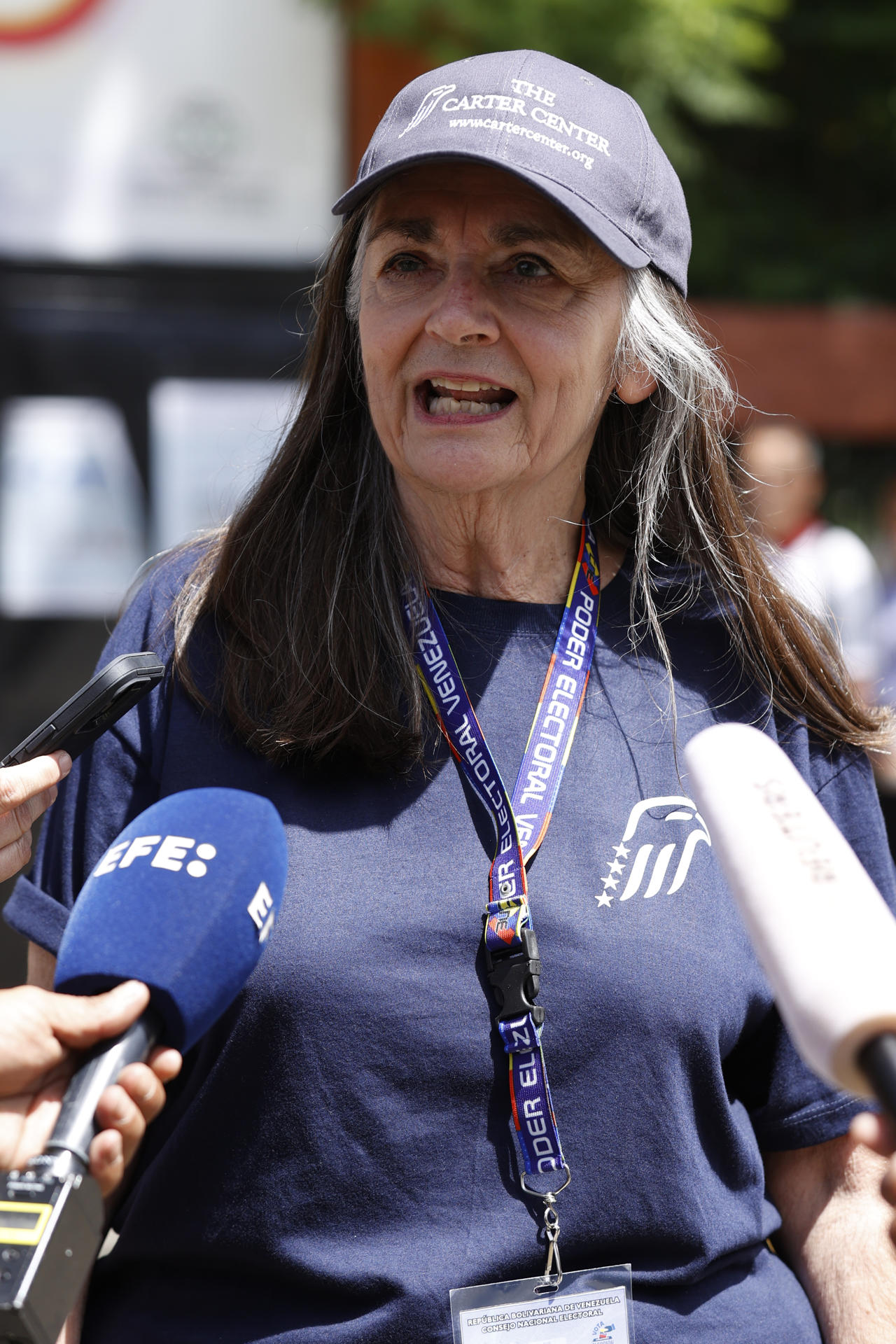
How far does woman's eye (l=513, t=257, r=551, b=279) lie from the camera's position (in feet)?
6.48

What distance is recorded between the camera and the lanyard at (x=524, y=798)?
5.74ft

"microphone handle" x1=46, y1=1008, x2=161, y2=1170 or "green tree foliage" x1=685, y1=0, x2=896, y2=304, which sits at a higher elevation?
"green tree foliage" x1=685, y1=0, x2=896, y2=304

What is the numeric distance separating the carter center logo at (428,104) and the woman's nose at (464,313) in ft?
0.68

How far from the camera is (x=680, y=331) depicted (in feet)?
7.16

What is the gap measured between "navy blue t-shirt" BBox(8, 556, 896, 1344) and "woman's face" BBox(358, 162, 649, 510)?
427 millimetres

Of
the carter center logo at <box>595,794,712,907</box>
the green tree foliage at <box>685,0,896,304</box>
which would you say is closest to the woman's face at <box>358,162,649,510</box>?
the carter center logo at <box>595,794,712,907</box>

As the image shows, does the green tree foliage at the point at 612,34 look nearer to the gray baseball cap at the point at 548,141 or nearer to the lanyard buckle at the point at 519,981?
the gray baseball cap at the point at 548,141

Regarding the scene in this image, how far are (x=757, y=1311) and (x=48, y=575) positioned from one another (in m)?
5.31

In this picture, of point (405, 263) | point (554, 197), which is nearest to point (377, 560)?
point (405, 263)

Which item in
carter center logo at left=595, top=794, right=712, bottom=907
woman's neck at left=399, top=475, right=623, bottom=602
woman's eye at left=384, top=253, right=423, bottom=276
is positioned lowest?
carter center logo at left=595, top=794, right=712, bottom=907

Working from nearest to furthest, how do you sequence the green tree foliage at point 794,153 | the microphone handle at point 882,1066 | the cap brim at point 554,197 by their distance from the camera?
the microphone handle at point 882,1066, the cap brim at point 554,197, the green tree foliage at point 794,153

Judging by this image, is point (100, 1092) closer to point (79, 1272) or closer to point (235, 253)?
point (79, 1272)

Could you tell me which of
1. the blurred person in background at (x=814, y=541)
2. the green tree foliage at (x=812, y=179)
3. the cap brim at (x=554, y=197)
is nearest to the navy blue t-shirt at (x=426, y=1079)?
the cap brim at (x=554, y=197)

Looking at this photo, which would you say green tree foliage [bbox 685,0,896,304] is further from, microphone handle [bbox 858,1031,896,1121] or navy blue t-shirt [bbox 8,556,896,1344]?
microphone handle [bbox 858,1031,896,1121]
